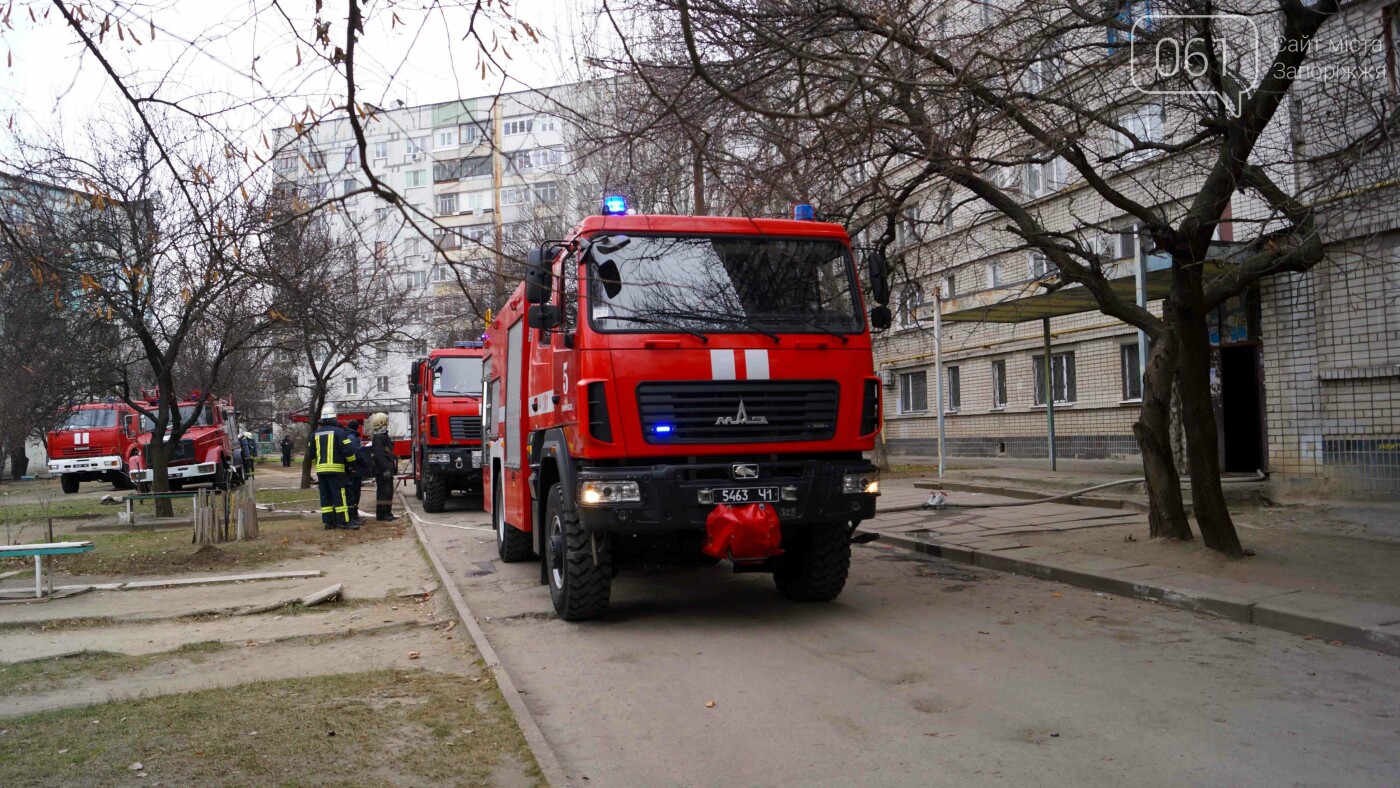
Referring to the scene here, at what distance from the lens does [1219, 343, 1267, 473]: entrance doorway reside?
1562cm

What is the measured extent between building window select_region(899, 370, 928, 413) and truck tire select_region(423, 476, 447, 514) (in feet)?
52.2

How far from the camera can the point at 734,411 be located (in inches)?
287

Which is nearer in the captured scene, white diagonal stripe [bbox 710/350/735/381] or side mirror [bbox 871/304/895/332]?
white diagonal stripe [bbox 710/350/735/381]

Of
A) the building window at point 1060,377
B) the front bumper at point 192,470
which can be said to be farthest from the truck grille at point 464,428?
the building window at point 1060,377

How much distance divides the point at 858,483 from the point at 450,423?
12779mm

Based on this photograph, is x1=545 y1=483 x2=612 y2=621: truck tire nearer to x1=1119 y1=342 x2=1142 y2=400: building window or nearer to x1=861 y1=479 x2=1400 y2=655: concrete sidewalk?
x1=861 y1=479 x2=1400 y2=655: concrete sidewalk

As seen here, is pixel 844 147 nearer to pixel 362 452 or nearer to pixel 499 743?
pixel 499 743

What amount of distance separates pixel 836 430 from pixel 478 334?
2791 centimetres

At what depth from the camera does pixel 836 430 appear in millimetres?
7609

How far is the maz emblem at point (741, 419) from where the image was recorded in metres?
7.28

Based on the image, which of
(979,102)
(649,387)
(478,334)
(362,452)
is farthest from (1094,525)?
(478,334)

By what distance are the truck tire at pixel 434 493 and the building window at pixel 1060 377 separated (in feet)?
44.0

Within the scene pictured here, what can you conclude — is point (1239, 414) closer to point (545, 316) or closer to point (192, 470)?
point (545, 316)

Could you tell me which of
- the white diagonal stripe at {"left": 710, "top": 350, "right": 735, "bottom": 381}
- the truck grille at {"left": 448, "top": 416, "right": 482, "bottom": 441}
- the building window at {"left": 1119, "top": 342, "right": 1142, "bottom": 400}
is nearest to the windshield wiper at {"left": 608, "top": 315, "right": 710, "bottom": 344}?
the white diagonal stripe at {"left": 710, "top": 350, "right": 735, "bottom": 381}
